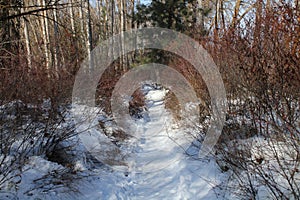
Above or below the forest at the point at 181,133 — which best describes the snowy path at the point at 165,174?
below

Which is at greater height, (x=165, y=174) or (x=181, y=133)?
(x=181, y=133)

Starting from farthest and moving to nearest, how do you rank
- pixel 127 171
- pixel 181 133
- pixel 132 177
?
pixel 181 133, pixel 127 171, pixel 132 177

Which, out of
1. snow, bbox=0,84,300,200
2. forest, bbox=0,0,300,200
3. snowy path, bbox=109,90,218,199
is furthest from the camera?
snowy path, bbox=109,90,218,199

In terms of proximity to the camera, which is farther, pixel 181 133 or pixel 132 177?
pixel 181 133

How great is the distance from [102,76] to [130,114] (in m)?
1.72

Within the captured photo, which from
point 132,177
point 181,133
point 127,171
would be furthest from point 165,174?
point 181,133

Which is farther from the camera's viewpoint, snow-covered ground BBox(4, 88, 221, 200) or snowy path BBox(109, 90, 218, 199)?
snowy path BBox(109, 90, 218, 199)

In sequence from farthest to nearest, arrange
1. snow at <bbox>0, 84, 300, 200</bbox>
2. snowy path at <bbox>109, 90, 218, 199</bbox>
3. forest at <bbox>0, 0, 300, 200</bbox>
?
snowy path at <bbox>109, 90, 218, 199</bbox>
snow at <bbox>0, 84, 300, 200</bbox>
forest at <bbox>0, 0, 300, 200</bbox>

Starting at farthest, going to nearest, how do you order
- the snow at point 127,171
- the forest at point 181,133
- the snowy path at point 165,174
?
1. the snowy path at point 165,174
2. the snow at point 127,171
3. the forest at point 181,133

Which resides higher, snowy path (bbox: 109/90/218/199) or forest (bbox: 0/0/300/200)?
forest (bbox: 0/0/300/200)

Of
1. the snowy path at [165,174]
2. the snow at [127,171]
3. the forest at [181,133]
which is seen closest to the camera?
the forest at [181,133]

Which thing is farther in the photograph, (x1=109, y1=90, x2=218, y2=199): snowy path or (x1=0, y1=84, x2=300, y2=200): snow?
(x1=109, y1=90, x2=218, y2=199): snowy path

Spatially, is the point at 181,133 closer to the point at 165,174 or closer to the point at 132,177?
the point at 165,174

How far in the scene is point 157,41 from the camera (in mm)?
14133
